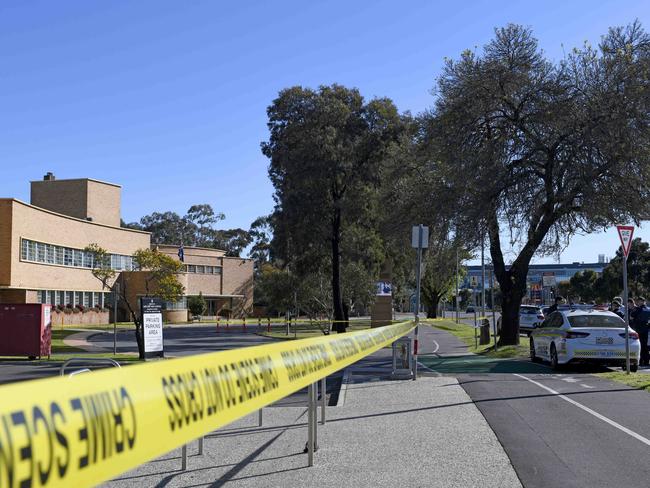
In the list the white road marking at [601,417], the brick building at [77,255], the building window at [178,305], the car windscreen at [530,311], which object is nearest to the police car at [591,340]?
the white road marking at [601,417]

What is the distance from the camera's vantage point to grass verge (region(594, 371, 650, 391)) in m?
14.3

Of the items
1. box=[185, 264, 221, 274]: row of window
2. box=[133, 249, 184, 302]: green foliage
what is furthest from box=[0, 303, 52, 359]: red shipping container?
box=[185, 264, 221, 274]: row of window

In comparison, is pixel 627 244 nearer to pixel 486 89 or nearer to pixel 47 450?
pixel 486 89

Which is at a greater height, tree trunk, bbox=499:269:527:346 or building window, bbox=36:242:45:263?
building window, bbox=36:242:45:263

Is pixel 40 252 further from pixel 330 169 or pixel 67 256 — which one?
pixel 330 169

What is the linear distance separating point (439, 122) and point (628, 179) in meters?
6.34

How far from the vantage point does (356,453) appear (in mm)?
8273

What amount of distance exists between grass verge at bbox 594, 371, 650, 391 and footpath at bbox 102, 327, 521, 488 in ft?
13.7

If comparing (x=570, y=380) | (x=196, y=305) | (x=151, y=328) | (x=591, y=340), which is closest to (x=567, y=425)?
(x=570, y=380)

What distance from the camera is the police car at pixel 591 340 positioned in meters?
17.3

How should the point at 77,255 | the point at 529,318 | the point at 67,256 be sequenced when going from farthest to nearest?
the point at 77,255
the point at 67,256
the point at 529,318

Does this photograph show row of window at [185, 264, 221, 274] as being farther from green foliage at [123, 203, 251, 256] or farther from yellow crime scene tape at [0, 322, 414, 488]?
yellow crime scene tape at [0, 322, 414, 488]

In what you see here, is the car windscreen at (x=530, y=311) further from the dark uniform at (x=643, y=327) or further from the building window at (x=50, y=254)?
the building window at (x=50, y=254)

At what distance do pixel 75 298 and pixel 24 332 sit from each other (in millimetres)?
33533
